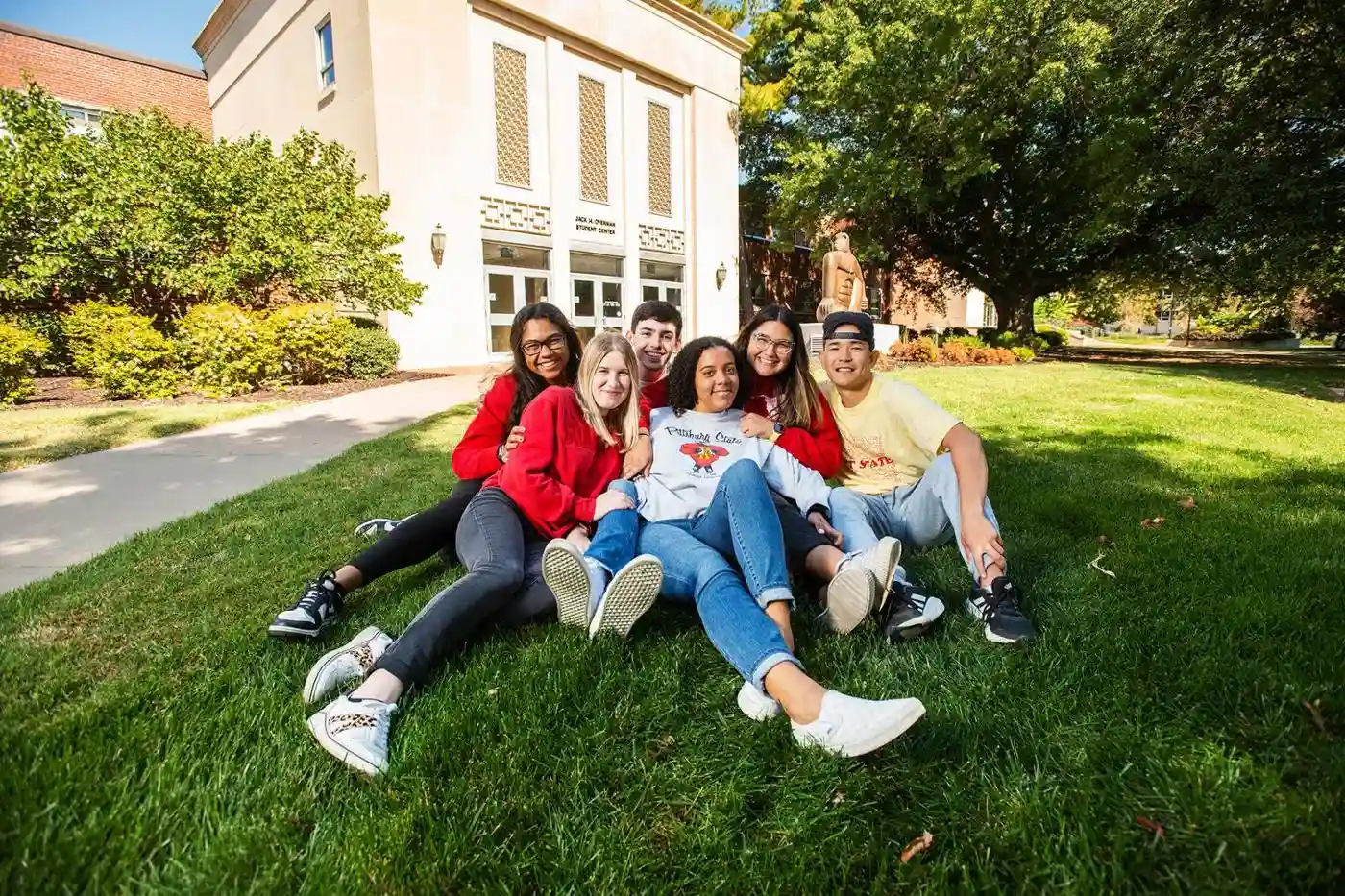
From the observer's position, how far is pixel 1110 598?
2.49m

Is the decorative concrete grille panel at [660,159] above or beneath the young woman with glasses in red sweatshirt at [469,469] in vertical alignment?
above

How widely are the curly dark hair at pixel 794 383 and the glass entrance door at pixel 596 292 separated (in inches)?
553

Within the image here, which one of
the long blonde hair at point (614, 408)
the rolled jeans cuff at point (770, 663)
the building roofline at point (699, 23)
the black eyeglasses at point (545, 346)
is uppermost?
the building roofline at point (699, 23)

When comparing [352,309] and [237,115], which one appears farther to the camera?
[237,115]

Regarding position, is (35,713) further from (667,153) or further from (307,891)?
(667,153)

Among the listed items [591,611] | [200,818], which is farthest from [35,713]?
[591,611]

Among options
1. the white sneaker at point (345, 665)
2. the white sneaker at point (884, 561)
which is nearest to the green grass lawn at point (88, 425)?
the white sneaker at point (345, 665)

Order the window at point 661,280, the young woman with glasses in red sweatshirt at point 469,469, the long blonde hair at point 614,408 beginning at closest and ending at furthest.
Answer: the young woman with glasses in red sweatshirt at point 469,469 → the long blonde hair at point 614,408 → the window at point 661,280

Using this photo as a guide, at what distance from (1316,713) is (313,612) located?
3012 millimetres

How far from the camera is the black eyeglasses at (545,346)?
3240 mm

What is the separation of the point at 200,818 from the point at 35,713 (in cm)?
84

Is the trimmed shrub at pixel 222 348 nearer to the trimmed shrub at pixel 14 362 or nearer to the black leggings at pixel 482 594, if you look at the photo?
the trimmed shrub at pixel 14 362

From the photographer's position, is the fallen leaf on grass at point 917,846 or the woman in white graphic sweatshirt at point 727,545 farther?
the woman in white graphic sweatshirt at point 727,545

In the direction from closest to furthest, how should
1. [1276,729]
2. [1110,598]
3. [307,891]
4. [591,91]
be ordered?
[307,891], [1276,729], [1110,598], [591,91]
